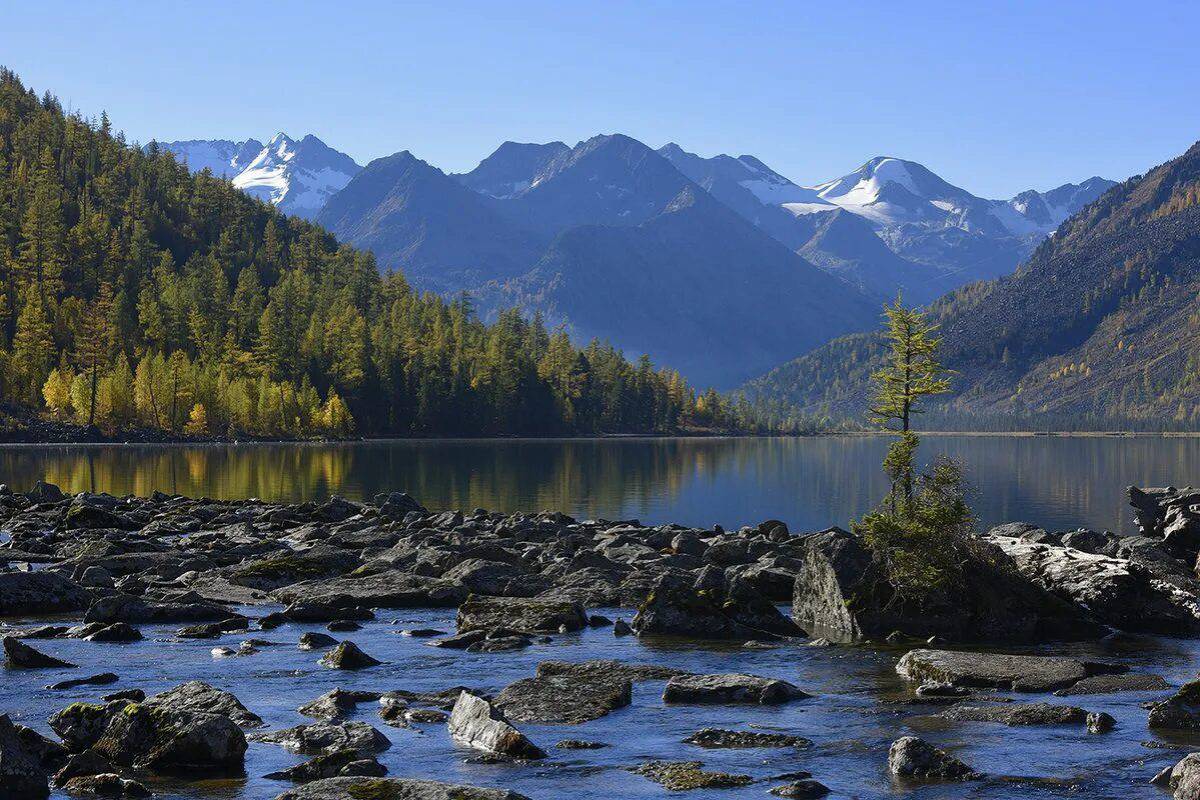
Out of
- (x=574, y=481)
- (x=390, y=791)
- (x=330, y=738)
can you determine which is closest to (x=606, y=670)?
(x=330, y=738)

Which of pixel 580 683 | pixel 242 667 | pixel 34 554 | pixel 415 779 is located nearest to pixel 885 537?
pixel 580 683

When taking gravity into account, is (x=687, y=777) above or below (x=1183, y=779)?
below

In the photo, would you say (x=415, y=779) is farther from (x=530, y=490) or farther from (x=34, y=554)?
(x=530, y=490)

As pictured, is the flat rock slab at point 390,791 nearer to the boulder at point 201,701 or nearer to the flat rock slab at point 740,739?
the boulder at point 201,701

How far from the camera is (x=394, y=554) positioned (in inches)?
1913

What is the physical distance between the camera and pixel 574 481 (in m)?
133

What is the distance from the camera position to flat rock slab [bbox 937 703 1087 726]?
2397 centimetres

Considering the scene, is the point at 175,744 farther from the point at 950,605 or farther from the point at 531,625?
the point at 950,605

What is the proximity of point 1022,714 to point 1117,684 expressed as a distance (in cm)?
487

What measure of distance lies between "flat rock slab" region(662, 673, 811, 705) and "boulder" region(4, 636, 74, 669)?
1367 cm

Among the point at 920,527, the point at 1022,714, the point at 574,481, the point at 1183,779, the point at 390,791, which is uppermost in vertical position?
the point at 920,527

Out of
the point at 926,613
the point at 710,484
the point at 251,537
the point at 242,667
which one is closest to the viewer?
the point at 242,667

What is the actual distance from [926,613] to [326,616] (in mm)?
17406

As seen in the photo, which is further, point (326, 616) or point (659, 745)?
point (326, 616)
